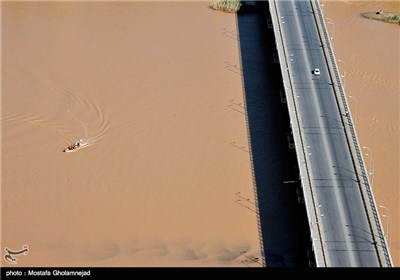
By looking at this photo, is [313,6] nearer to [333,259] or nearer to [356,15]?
[356,15]

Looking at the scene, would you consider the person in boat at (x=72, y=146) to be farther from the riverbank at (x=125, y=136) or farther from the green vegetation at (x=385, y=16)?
the green vegetation at (x=385, y=16)

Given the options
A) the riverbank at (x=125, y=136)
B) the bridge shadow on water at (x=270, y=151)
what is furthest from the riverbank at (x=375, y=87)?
the riverbank at (x=125, y=136)

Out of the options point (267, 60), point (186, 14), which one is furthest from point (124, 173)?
point (186, 14)

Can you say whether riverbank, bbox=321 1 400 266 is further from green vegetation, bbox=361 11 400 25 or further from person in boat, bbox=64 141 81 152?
person in boat, bbox=64 141 81 152

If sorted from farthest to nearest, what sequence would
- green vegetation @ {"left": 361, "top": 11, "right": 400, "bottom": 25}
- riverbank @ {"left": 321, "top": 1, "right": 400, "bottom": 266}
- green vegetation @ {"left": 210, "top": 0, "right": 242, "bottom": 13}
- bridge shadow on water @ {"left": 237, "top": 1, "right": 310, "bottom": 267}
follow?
green vegetation @ {"left": 210, "top": 0, "right": 242, "bottom": 13} < green vegetation @ {"left": 361, "top": 11, "right": 400, "bottom": 25} < riverbank @ {"left": 321, "top": 1, "right": 400, "bottom": 266} < bridge shadow on water @ {"left": 237, "top": 1, "right": 310, "bottom": 267}

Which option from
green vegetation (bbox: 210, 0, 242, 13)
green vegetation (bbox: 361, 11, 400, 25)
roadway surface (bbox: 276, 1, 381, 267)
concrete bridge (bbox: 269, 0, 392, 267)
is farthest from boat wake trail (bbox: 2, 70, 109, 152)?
green vegetation (bbox: 361, 11, 400, 25)
